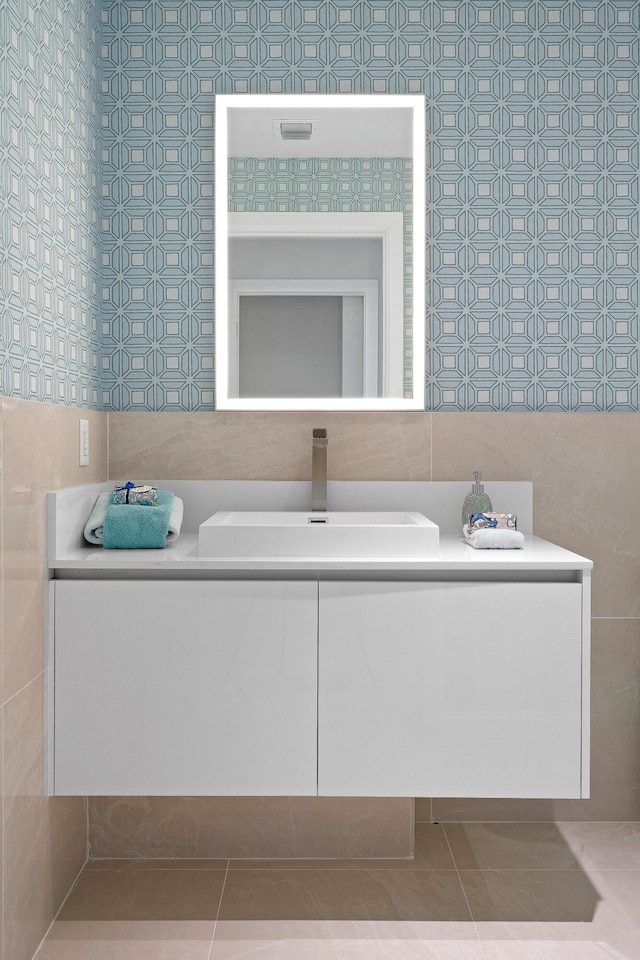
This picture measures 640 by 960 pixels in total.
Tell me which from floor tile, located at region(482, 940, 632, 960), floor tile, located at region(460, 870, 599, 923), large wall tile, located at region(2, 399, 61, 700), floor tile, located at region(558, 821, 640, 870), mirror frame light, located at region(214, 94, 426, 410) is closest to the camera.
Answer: large wall tile, located at region(2, 399, 61, 700)

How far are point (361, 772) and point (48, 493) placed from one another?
94cm

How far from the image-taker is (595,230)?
2256 mm

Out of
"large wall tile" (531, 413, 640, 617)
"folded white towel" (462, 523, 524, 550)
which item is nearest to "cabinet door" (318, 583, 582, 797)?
"folded white towel" (462, 523, 524, 550)

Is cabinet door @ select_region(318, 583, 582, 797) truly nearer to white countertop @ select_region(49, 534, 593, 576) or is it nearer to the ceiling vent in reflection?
white countertop @ select_region(49, 534, 593, 576)

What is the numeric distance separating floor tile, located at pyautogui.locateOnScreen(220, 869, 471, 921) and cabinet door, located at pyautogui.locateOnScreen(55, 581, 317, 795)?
0.41m

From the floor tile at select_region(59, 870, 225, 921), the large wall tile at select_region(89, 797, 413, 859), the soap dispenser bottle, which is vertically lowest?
the floor tile at select_region(59, 870, 225, 921)

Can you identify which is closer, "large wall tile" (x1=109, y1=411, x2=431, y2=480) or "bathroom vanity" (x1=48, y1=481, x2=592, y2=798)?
"bathroom vanity" (x1=48, y1=481, x2=592, y2=798)

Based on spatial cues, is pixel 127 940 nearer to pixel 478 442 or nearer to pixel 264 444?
pixel 264 444

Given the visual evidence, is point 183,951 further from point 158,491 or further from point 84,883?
point 158,491

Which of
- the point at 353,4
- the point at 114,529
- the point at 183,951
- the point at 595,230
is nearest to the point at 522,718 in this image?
the point at 183,951

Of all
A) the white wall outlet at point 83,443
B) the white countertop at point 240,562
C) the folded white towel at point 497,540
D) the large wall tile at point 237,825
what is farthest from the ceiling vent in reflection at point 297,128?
the large wall tile at point 237,825

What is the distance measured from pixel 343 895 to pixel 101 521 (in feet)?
3.65

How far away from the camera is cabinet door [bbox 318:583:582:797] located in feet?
5.83

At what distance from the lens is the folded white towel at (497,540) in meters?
1.91
